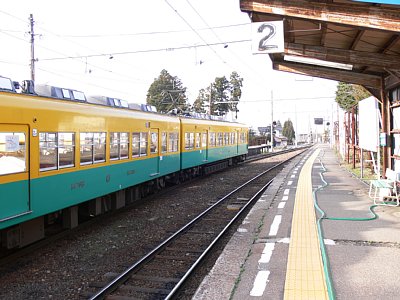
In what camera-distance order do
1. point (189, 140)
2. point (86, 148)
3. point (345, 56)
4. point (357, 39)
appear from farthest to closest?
point (189, 140), point (345, 56), point (357, 39), point (86, 148)

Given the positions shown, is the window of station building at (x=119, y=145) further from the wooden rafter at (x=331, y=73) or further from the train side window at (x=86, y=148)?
the wooden rafter at (x=331, y=73)

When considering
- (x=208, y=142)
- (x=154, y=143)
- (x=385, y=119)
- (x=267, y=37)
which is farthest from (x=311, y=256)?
(x=208, y=142)

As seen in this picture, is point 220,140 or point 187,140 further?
point 220,140

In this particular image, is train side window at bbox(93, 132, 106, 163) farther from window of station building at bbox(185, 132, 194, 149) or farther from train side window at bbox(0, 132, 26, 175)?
window of station building at bbox(185, 132, 194, 149)

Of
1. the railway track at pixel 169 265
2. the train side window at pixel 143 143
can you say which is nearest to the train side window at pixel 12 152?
the railway track at pixel 169 265

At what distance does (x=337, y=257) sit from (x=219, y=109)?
54029 millimetres

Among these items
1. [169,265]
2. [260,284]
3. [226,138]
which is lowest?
[169,265]

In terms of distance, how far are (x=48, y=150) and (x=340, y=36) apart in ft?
21.7

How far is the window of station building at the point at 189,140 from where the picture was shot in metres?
16.5

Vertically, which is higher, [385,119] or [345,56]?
[345,56]

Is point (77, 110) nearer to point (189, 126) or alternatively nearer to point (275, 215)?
point (275, 215)

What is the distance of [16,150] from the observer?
6.14 m

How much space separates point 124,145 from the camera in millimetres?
10414

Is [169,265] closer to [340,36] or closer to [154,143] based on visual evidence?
[340,36]
